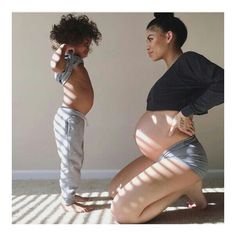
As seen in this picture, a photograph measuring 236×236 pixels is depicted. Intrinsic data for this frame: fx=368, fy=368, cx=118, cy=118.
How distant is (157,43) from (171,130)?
0.39 metres

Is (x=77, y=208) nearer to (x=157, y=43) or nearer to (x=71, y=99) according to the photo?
(x=71, y=99)

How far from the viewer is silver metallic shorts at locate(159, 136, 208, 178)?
4.91ft

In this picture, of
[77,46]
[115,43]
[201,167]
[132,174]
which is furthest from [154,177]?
[115,43]

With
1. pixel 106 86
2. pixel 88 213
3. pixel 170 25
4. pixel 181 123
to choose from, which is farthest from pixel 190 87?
pixel 106 86

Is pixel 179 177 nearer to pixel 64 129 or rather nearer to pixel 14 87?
pixel 64 129

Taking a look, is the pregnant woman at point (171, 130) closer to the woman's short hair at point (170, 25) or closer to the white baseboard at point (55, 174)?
the woman's short hair at point (170, 25)

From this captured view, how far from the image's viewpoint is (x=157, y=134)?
1544 mm

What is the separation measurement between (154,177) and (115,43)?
3.60ft

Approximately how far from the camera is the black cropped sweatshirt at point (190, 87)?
1446mm

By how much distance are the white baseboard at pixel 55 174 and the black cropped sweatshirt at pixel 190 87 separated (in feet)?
2.67

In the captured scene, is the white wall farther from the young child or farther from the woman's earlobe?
the woman's earlobe

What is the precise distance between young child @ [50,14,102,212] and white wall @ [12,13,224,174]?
1.71ft

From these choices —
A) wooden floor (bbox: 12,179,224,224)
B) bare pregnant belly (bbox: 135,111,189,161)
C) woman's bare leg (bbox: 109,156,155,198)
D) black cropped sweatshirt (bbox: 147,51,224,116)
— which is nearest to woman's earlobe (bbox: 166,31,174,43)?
black cropped sweatshirt (bbox: 147,51,224,116)

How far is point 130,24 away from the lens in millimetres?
2250
